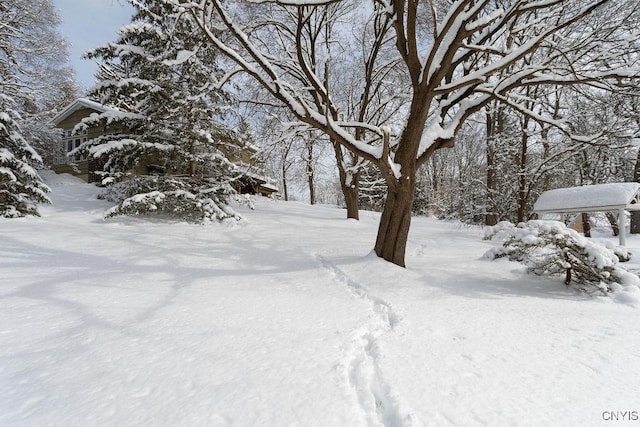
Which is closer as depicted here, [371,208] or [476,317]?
[476,317]

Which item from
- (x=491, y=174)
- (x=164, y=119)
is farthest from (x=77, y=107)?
(x=491, y=174)

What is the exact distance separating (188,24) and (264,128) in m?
3.94

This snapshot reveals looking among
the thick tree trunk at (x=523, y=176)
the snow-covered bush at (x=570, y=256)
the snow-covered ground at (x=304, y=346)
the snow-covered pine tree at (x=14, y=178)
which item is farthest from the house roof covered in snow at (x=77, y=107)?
→ the thick tree trunk at (x=523, y=176)

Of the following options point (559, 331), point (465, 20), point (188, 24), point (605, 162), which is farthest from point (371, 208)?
point (559, 331)

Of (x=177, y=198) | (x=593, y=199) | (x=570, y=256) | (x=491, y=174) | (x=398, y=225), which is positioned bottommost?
(x=570, y=256)

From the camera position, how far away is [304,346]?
243 cm

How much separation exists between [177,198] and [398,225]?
23.0 ft

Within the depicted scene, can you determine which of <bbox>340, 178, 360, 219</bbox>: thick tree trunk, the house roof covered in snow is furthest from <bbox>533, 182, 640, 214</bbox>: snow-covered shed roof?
the house roof covered in snow

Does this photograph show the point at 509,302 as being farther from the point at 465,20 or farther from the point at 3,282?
the point at 3,282

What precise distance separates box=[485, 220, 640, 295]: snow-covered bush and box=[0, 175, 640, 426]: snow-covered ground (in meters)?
0.23

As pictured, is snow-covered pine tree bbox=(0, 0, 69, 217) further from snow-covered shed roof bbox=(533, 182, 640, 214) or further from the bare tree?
snow-covered shed roof bbox=(533, 182, 640, 214)

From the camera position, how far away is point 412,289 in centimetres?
410

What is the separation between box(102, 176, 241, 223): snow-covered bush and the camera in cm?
889

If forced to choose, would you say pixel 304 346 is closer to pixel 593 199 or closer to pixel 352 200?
pixel 593 199
